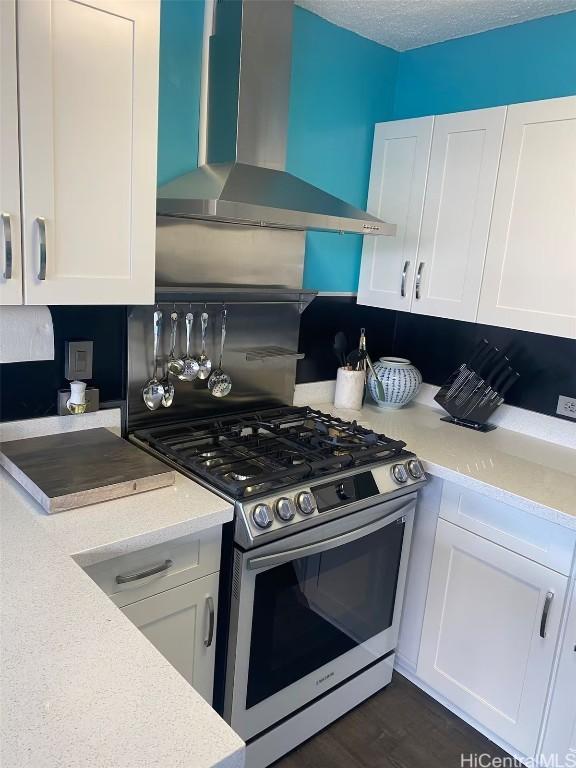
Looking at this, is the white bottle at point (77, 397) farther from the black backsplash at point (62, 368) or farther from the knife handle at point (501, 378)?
the knife handle at point (501, 378)

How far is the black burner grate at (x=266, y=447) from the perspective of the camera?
5.52 feet

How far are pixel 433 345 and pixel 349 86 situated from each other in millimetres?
1181

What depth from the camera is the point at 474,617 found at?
196 centimetres

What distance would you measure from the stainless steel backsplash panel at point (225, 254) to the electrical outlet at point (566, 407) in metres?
1.14

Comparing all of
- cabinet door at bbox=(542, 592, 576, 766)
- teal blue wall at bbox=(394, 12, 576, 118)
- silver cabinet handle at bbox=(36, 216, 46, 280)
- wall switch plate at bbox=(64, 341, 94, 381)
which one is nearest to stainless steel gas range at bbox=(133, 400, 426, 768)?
wall switch plate at bbox=(64, 341, 94, 381)

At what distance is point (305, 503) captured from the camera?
1666 mm

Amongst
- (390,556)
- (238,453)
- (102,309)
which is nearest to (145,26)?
(102,309)

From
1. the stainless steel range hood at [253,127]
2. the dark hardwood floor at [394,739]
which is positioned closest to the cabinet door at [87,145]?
the stainless steel range hood at [253,127]

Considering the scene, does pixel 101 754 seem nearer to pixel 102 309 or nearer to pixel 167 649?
pixel 167 649

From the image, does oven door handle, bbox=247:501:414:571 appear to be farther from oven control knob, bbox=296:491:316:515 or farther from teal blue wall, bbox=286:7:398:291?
teal blue wall, bbox=286:7:398:291

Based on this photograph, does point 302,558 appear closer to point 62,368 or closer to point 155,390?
point 155,390

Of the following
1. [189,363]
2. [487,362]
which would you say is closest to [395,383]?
[487,362]

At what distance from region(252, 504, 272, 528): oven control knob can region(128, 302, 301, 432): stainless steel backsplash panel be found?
65 cm

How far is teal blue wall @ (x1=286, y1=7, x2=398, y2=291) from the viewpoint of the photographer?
229 centimetres
